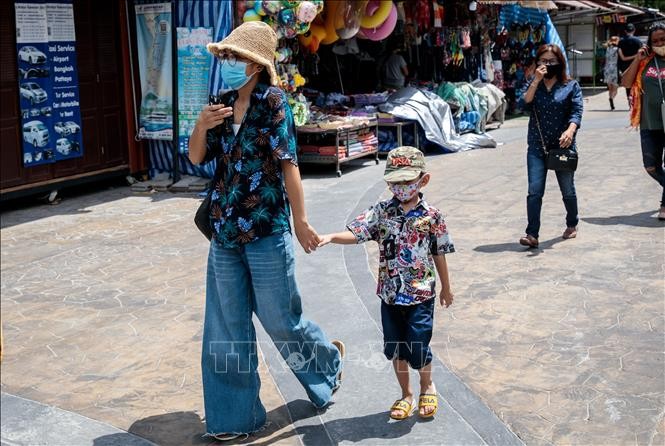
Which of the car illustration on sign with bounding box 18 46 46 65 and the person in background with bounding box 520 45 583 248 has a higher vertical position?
the car illustration on sign with bounding box 18 46 46 65

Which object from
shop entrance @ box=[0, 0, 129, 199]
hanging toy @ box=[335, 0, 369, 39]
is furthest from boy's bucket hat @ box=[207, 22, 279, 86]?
hanging toy @ box=[335, 0, 369, 39]

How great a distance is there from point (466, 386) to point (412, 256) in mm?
990

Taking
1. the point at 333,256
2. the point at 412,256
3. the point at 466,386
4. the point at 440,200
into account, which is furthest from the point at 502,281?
the point at 440,200

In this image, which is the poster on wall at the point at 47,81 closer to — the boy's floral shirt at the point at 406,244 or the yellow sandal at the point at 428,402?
the boy's floral shirt at the point at 406,244

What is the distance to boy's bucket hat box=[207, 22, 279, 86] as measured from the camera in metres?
3.88

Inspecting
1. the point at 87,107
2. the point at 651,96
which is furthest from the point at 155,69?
the point at 651,96

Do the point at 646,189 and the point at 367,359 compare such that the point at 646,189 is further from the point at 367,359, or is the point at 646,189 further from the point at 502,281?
the point at 367,359

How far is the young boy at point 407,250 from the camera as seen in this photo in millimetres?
4109

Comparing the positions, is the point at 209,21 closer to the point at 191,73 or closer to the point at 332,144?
the point at 191,73

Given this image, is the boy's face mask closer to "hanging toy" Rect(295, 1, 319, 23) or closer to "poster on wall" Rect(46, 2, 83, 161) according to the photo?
"hanging toy" Rect(295, 1, 319, 23)

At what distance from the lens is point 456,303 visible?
20.3 feet

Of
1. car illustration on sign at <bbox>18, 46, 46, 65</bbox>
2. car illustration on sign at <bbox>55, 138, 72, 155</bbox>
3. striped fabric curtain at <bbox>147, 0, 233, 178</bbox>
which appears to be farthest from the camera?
car illustration on sign at <bbox>55, 138, 72, 155</bbox>

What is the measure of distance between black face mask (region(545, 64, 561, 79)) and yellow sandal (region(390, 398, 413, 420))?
12.7 feet

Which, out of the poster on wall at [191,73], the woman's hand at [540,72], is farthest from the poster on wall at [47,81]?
the woman's hand at [540,72]
